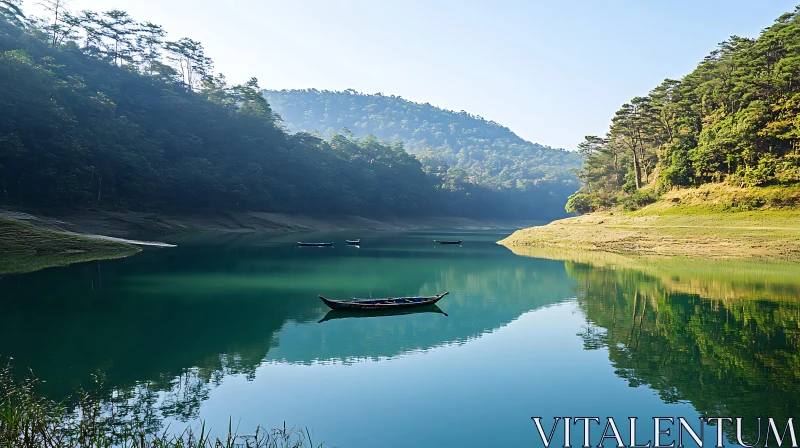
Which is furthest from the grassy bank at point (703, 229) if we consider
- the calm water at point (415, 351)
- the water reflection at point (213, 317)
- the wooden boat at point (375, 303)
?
the wooden boat at point (375, 303)

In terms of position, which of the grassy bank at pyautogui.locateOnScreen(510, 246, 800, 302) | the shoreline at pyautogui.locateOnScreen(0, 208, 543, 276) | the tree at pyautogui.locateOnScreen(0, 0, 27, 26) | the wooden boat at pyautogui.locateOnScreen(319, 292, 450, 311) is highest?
the tree at pyautogui.locateOnScreen(0, 0, 27, 26)

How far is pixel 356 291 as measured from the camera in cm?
2820

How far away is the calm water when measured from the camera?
11.4m

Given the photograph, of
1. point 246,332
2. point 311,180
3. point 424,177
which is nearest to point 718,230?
point 246,332

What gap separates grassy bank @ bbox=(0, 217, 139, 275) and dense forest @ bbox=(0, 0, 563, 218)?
22.6 meters

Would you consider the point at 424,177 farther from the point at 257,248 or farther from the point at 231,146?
the point at 257,248

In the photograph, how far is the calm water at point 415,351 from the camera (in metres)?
11.4

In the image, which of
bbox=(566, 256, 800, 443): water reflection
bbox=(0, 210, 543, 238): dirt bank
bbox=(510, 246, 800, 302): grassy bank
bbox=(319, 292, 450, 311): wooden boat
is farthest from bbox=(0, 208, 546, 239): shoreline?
bbox=(510, 246, 800, 302): grassy bank

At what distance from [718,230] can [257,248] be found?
4122cm

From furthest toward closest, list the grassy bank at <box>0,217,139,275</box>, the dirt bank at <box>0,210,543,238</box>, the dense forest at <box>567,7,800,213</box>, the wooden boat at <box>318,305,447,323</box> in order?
the dirt bank at <box>0,210,543,238</box>
the dense forest at <box>567,7,800,213</box>
the grassy bank at <box>0,217,139,275</box>
the wooden boat at <box>318,305,447,323</box>

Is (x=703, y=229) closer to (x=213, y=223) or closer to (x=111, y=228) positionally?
(x=111, y=228)

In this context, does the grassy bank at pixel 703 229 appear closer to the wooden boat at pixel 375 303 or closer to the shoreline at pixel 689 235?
the shoreline at pixel 689 235

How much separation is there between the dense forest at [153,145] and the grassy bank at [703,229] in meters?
51.1

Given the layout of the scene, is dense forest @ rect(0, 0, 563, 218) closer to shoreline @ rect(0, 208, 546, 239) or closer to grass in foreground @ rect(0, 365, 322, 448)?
shoreline @ rect(0, 208, 546, 239)
